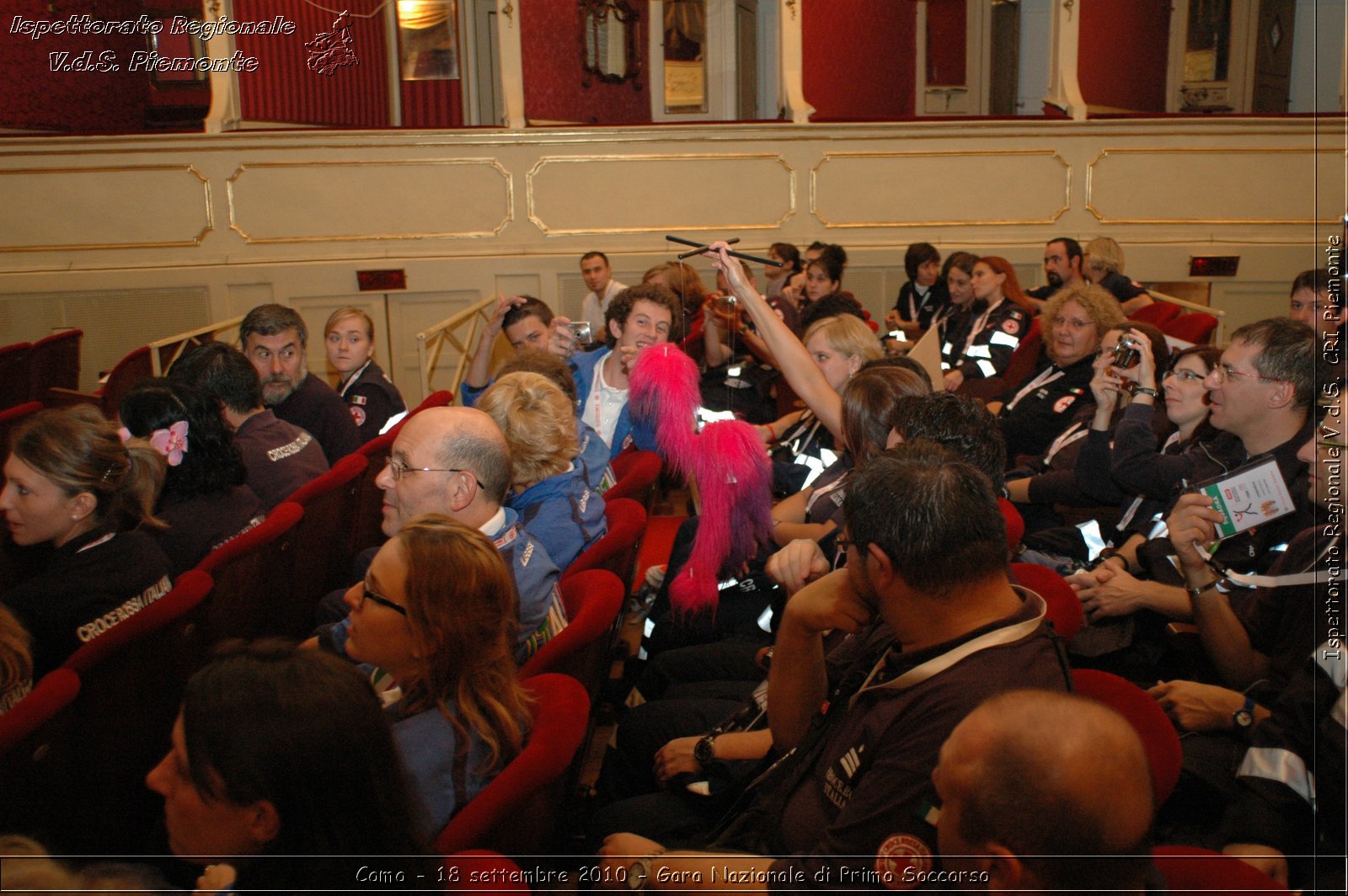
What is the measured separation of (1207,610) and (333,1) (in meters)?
9.03

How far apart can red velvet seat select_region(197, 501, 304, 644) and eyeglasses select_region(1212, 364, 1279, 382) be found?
2280 mm

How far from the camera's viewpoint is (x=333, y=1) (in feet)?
28.3

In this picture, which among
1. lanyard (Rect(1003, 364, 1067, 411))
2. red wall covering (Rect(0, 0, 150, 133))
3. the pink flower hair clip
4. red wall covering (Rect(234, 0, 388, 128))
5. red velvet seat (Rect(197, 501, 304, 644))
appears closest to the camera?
red velvet seat (Rect(197, 501, 304, 644))

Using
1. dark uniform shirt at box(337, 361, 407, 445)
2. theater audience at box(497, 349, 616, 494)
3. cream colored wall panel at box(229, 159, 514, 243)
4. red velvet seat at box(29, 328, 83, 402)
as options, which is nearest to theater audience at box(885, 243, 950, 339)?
cream colored wall panel at box(229, 159, 514, 243)

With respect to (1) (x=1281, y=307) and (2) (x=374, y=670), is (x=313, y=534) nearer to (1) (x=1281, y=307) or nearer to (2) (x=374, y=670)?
(2) (x=374, y=670)

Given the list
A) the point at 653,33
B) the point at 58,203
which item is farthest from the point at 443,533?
the point at 653,33

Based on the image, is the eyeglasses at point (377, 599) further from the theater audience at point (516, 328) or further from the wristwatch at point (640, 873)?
the theater audience at point (516, 328)

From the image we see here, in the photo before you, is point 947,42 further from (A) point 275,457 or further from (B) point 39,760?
(B) point 39,760

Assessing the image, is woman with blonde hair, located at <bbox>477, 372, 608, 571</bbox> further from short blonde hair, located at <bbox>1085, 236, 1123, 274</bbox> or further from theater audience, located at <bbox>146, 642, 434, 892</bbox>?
short blonde hair, located at <bbox>1085, 236, 1123, 274</bbox>

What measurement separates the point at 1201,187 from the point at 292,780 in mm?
7553

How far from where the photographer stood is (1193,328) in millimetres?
4602

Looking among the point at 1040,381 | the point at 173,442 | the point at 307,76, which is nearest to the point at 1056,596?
the point at 173,442

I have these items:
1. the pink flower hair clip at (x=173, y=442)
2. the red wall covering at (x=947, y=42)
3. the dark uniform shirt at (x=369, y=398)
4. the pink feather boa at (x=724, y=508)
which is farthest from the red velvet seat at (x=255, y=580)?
the red wall covering at (x=947, y=42)

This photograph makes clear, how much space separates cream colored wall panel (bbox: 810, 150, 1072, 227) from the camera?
6.91m
